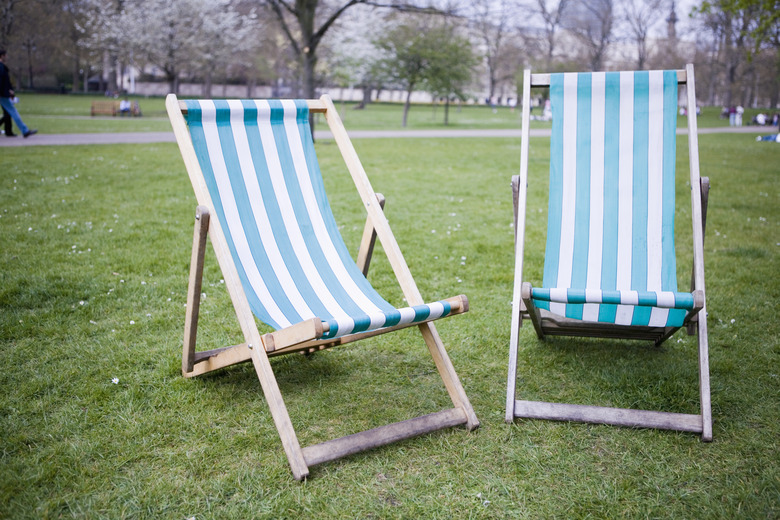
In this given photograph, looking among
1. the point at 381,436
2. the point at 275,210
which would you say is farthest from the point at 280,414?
the point at 275,210

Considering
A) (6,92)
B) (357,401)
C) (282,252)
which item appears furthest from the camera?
(6,92)

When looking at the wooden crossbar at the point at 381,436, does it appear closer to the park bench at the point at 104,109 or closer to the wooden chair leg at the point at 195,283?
the wooden chair leg at the point at 195,283

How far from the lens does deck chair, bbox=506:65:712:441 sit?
2.74 metres

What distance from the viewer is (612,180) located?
116 inches

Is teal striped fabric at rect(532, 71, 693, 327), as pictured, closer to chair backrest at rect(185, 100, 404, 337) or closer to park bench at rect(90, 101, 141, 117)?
chair backrest at rect(185, 100, 404, 337)

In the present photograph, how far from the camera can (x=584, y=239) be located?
289 centimetres

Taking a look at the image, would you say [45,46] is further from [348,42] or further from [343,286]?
[343,286]

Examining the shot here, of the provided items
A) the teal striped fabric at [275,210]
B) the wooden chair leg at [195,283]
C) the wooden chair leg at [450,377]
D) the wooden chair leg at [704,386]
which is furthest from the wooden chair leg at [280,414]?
the wooden chair leg at [704,386]

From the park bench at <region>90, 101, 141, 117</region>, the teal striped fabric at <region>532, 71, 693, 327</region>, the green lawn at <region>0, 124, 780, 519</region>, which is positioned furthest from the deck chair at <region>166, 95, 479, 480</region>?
the park bench at <region>90, 101, 141, 117</region>

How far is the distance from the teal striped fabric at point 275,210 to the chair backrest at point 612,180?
1.04 metres

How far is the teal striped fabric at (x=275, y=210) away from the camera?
2.53 m

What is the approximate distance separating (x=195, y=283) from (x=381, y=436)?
969mm

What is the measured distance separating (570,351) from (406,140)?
11.4 m

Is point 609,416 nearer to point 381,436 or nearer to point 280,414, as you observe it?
point 381,436
